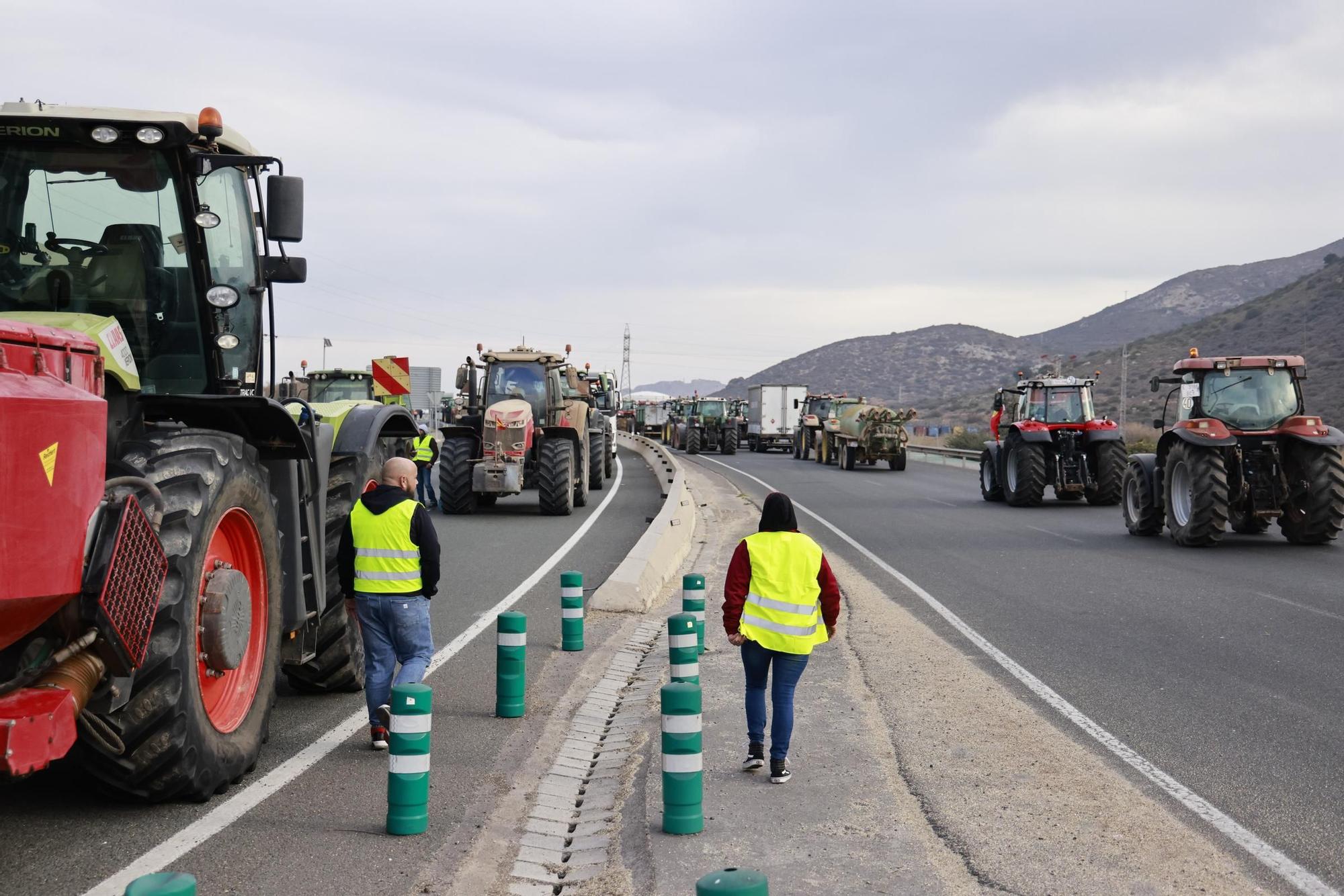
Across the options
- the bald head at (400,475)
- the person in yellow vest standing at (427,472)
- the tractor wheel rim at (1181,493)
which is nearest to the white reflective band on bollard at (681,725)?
the bald head at (400,475)

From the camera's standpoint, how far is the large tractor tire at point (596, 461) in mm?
30297

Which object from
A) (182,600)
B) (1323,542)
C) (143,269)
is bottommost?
(1323,542)

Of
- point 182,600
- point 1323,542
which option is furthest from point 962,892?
point 1323,542

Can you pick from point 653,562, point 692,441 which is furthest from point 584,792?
point 692,441

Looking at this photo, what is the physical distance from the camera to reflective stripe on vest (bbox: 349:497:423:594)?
7543mm

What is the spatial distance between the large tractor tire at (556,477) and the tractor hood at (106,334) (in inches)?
647

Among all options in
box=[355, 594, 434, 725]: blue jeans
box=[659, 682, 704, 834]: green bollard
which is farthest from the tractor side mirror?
box=[659, 682, 704, 834]: green bollard

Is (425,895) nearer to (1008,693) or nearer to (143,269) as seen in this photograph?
(143,269)

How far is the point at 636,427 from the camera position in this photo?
3492 inches

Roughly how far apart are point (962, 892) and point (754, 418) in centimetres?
5743

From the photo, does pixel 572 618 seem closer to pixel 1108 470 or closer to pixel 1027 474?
pixel 1027 474

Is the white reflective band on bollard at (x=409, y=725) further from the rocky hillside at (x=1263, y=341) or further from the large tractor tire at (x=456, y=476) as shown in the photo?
the rocky hillside at (x=1263, y=341)

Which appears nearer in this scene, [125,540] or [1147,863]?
[125,540]

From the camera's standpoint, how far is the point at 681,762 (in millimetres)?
6102
